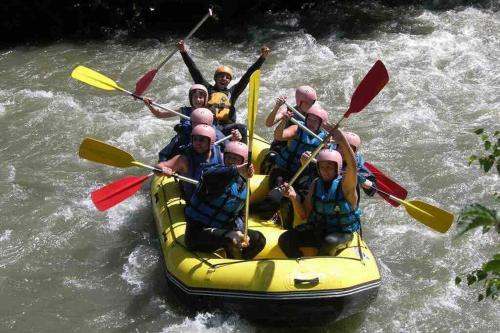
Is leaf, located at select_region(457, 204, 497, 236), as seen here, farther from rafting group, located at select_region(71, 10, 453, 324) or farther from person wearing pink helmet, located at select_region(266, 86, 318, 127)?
person wearing pink helmet, located at select_region(266, 86, 318, 127)

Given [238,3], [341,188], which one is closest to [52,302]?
[341,188]

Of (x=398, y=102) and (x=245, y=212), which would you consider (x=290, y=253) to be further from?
(x=398, y=102)

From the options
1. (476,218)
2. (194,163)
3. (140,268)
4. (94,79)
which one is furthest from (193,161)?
(476,218)

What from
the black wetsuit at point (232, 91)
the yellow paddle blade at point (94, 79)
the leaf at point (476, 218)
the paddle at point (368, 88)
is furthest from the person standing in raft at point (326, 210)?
the yellow paddle blade at point (94, 79)

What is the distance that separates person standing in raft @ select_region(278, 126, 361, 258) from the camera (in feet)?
13.5

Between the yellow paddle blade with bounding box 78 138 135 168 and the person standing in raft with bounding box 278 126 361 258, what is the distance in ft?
4.69

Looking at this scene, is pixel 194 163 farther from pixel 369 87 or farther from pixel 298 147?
pixel 369 87

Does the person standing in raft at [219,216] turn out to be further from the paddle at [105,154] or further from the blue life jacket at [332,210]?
the paddle at [105,154]

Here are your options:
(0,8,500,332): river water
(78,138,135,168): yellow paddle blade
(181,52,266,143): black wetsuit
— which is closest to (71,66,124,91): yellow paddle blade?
(181,52,266,143): black wetsuit

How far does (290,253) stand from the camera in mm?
4324

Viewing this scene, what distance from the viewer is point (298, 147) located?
5059 millimetres

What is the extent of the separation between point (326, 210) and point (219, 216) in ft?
2.44

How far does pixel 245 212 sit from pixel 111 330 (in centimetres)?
128

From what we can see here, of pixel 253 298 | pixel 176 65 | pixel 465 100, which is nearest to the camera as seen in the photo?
pixel 253 298
